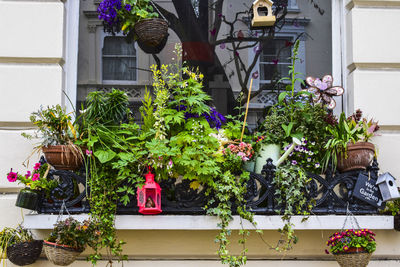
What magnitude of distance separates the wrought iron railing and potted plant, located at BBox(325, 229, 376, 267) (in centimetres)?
25

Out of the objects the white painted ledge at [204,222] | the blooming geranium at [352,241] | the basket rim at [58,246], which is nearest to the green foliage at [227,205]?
the white painted ledge at [204,222]

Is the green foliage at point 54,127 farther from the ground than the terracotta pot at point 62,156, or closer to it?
farther from the ground

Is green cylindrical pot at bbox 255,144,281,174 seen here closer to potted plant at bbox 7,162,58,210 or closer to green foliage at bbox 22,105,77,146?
green foliage at bbox 22,105,77,146

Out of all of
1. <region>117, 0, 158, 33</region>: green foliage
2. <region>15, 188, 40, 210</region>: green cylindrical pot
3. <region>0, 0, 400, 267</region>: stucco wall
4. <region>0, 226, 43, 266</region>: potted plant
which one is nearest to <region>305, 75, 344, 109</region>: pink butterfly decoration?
<region>0, 0, 400, 267</region>: stucco wall

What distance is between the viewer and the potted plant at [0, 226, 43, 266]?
14.6 ft

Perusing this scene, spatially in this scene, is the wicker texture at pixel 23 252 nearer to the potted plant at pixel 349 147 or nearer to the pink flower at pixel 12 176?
the pink flower at pixel 12 176

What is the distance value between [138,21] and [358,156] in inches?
90.7

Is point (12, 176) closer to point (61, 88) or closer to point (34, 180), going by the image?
point (34, 180)

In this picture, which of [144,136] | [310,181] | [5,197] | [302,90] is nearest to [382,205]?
[310,181]

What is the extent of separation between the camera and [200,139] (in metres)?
4.61

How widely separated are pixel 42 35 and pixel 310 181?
2.64 m

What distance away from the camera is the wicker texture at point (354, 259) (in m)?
4.38

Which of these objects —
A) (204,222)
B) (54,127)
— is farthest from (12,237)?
(204,222)

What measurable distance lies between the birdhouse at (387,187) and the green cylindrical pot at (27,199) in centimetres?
273
